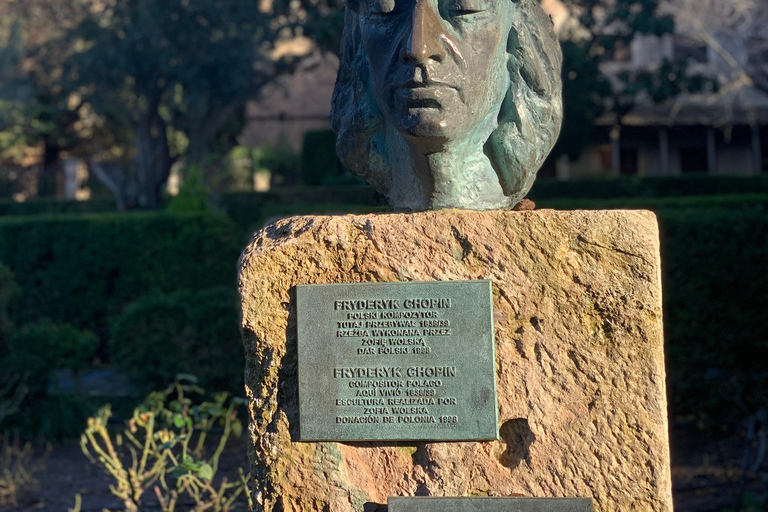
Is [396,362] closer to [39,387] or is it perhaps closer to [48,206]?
[39,387]

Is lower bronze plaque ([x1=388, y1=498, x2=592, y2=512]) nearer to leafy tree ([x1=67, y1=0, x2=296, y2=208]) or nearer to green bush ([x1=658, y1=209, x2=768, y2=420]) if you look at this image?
green bush ([x1=658, y1=209, x2=768, y2=420])

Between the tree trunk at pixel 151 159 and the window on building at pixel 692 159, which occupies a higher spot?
the window on building at pixel 692 159

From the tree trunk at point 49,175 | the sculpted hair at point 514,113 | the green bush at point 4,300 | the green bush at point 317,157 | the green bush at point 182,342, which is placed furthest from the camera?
the tree trunk at point 49,175

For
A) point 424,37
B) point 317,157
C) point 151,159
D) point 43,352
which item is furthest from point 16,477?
point 317,157

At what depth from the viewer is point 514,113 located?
3.17m

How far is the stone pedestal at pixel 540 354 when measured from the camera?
9.09 feet

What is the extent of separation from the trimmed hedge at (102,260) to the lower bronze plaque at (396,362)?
25.3 ft

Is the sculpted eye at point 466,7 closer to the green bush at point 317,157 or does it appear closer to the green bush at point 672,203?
the green bush at point 672,203

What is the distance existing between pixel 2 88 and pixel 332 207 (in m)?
17.6

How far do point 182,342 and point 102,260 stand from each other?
387 centimetres

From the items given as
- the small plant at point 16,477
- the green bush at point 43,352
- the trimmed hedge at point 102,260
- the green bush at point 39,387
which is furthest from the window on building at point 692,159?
the small plant at point 16,477

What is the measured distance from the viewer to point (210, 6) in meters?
17.5

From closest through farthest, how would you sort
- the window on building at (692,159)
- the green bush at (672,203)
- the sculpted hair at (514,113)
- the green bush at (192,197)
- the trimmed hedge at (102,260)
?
1. the sculpted hair at (514,113)
2. the green bush at (672,203)
3. the trimmed hedge at (102,260)
4. the green bush at (192,197)
5. the window on building at (692,159)

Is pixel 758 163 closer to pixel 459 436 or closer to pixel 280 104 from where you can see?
pixel 280 104
